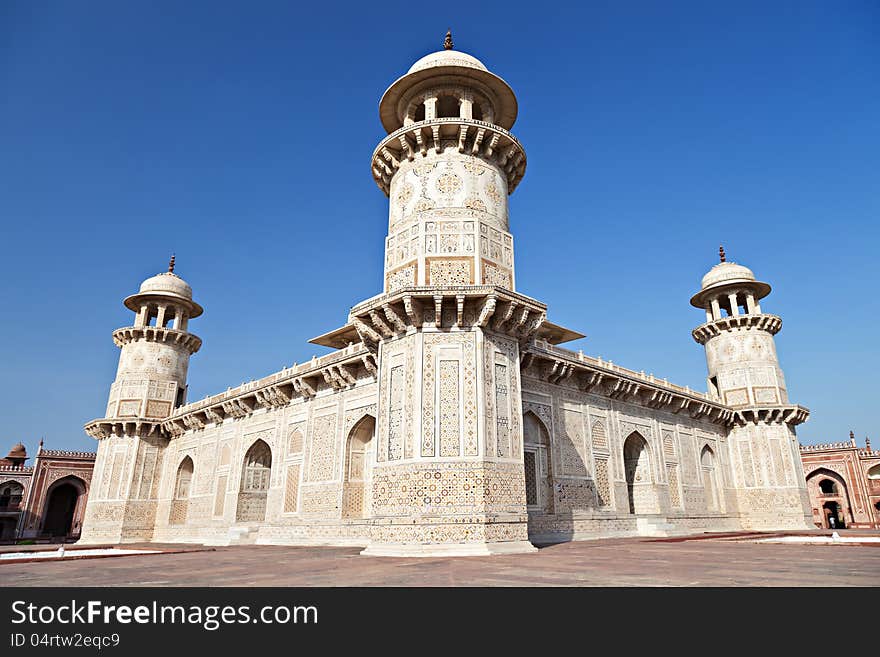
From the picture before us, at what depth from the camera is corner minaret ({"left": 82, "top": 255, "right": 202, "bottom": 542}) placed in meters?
24.6

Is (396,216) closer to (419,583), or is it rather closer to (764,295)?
(419,583)

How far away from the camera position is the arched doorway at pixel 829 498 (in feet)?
122

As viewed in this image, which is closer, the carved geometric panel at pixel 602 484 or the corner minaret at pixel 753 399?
the carved geometric panel at pixel 602 484

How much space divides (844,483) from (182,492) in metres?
40.9

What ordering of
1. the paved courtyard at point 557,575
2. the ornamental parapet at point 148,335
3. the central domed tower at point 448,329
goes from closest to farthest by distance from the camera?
1. the paved courtyard at point 557,575
2. the central domed tower at point 448,329
3. the ornamental parapet at point 148,335

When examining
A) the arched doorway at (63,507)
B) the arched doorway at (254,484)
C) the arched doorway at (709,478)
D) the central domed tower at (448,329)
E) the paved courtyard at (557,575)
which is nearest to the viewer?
the paved courtyard at (557,575)

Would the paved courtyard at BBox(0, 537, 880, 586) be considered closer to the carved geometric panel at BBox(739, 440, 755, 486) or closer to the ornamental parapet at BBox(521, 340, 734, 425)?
the ornamental parapet at BBox(521, 340, 734, 425)

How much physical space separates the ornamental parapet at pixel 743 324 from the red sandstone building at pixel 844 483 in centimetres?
1817

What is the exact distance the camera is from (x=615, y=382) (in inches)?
774

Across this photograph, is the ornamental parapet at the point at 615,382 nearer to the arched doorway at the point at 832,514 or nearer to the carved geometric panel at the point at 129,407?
the carved geometric panel at the point at 129,407

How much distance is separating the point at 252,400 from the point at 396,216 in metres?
11.3

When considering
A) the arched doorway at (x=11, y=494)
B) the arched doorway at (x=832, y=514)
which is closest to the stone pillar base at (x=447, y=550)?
the arched doorway at (x=832, y=514)
